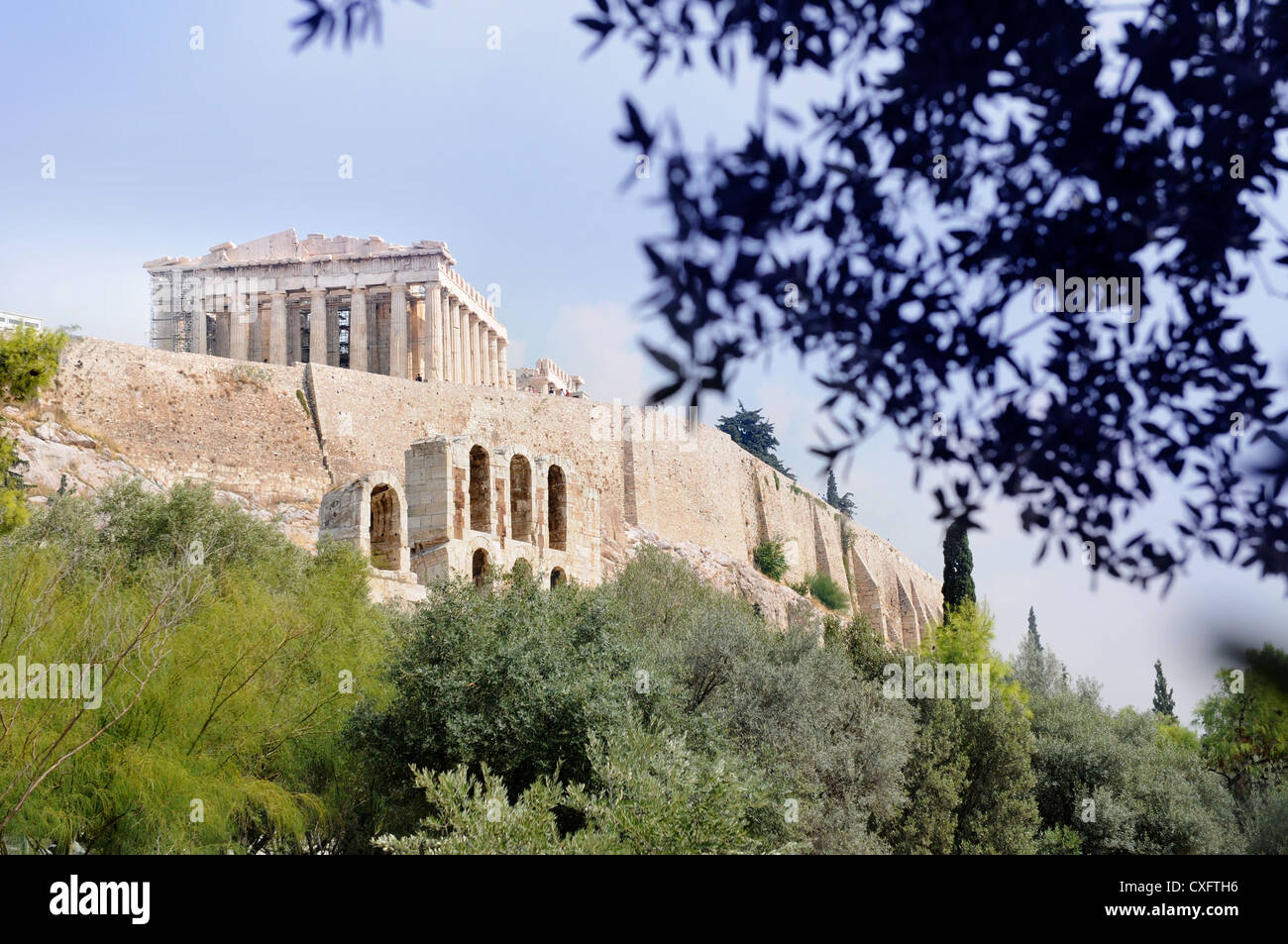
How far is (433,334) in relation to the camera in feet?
160

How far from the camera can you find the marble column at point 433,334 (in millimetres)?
48844

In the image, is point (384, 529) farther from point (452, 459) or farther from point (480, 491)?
point (480, 491)

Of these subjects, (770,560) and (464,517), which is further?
(770,560)

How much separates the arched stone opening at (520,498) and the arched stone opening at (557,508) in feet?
2.11

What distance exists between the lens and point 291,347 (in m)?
49.8

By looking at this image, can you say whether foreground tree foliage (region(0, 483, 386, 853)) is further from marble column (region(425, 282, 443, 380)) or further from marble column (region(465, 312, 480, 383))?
marble column (region(465, 312, 480, 383))

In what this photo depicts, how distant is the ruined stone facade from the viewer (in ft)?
80.6

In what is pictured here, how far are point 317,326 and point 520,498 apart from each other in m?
25.5

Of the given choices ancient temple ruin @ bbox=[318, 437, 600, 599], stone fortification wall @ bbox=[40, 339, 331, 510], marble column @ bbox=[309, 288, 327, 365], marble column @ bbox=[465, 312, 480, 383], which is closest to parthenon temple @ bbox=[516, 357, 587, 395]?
marble column @ bbox=[465, 312, 480, 383]

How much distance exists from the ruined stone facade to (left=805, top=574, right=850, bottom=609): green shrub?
2.47ft

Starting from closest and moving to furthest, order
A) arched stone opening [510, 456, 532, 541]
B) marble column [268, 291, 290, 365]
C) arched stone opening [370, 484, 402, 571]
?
arched stone opening [370, 484, 402, 571], arched stone opening [510, 456, 532, 541], marble column [268, 291, 290, 365]

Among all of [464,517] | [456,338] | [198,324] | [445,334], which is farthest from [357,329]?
[464,517]

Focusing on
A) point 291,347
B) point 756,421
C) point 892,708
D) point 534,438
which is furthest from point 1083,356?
point 756,421

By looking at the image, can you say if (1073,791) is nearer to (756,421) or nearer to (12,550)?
(12,550)
